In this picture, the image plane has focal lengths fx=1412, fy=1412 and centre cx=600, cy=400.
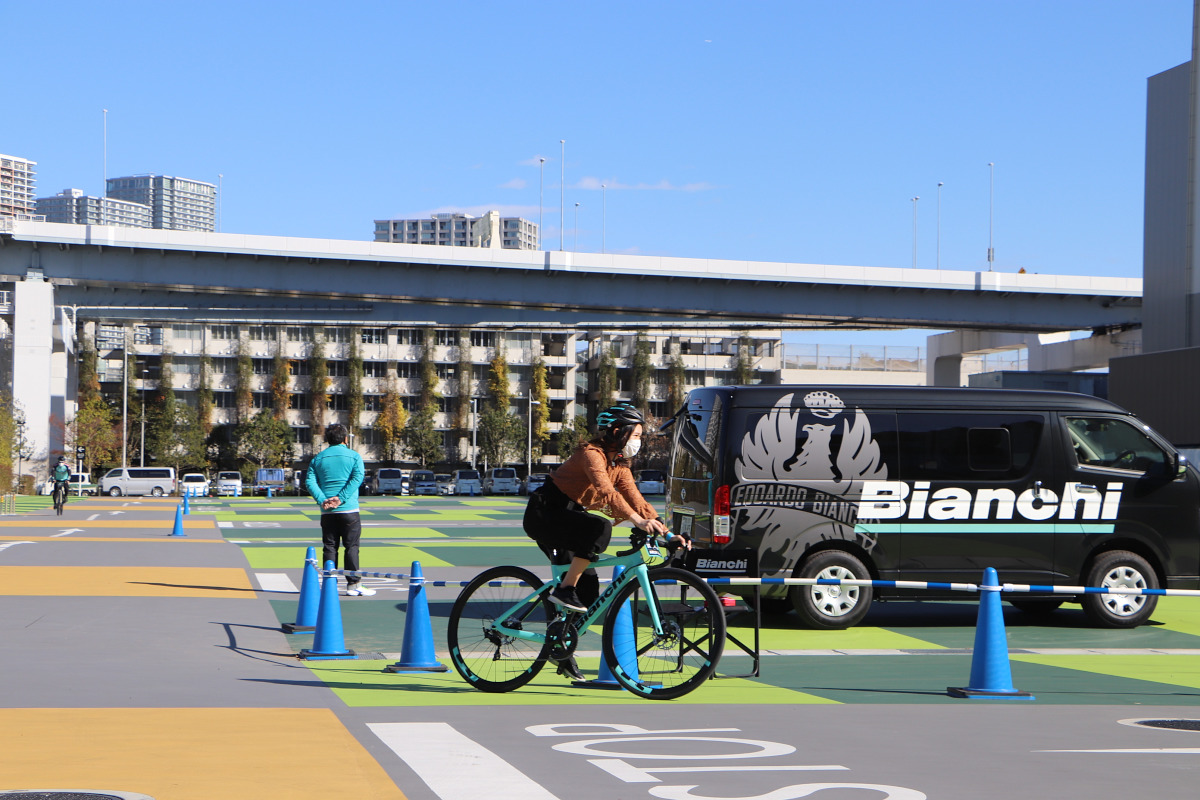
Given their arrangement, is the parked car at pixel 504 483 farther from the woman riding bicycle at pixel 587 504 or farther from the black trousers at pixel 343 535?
the woman riding bicycle at pixel 587 504

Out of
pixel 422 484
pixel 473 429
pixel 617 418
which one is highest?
pixel 617 418

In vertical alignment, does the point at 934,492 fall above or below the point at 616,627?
above

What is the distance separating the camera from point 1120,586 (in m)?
14.0

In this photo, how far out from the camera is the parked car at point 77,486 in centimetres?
6286

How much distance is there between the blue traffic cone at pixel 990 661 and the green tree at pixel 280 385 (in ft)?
347

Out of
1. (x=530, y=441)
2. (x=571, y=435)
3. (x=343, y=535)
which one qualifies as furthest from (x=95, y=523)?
(x=571, y=435)

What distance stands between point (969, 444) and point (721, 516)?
2636mm

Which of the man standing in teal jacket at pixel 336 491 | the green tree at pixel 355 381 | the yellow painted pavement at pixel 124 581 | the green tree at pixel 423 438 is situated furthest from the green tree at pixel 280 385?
the man standing in teal jacket at pixel 336 491

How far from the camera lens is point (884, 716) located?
8.71 meters

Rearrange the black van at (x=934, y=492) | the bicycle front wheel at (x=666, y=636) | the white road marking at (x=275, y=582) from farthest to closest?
the white road marking at (x=275, y=582), the black van at (x=934, y=492), the bicycle front wheel at (x=666, y=636)

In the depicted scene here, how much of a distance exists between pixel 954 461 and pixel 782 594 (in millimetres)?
2185

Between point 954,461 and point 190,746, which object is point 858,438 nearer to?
point 954,461

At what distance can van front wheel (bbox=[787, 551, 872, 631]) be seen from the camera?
13516mm

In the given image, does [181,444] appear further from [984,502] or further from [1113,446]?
[1113,446]
